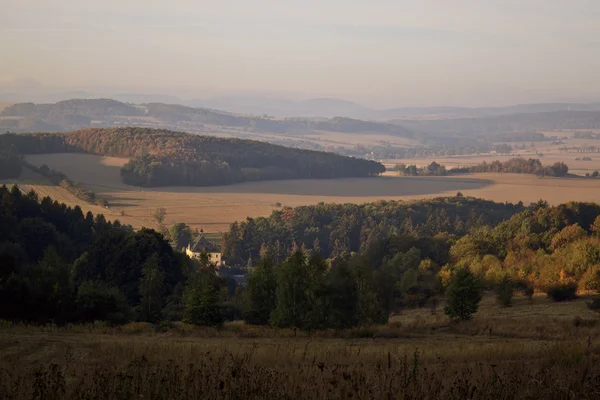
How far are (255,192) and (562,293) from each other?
93.2 metres

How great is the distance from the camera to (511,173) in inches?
6191

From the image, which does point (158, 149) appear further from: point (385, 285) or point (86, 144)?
point (385, 285)

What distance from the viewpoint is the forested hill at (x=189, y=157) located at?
5113 inches

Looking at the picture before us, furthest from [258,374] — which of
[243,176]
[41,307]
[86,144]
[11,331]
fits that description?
[86,144]

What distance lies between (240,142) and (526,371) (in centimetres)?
15360

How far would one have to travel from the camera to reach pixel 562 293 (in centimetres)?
3484

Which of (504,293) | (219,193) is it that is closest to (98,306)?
(504,293)

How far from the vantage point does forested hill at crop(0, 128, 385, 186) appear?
129875mm

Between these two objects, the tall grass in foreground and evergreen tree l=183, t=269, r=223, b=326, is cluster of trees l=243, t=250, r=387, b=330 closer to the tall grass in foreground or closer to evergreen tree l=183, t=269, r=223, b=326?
evergreen tree l=183, t=269, r=223, b=326

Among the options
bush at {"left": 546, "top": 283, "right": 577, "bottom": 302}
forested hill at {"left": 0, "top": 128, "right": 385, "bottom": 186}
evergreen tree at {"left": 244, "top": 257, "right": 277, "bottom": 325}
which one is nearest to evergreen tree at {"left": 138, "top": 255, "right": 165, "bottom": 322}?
evergreen tree at {"left": 244, "top": 257, "right": 277, "bottom": 325}

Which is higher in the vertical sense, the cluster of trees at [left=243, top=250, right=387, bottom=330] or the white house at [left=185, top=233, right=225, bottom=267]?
the cluster of trees at [left=243, top=250, right=387, bottom=330]

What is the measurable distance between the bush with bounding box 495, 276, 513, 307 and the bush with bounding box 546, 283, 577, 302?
6.39ft

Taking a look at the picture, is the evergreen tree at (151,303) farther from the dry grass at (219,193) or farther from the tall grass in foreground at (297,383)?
the dry grass at (219,193)

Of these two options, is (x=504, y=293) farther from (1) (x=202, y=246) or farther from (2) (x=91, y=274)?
(1) (x=202, y=246)
